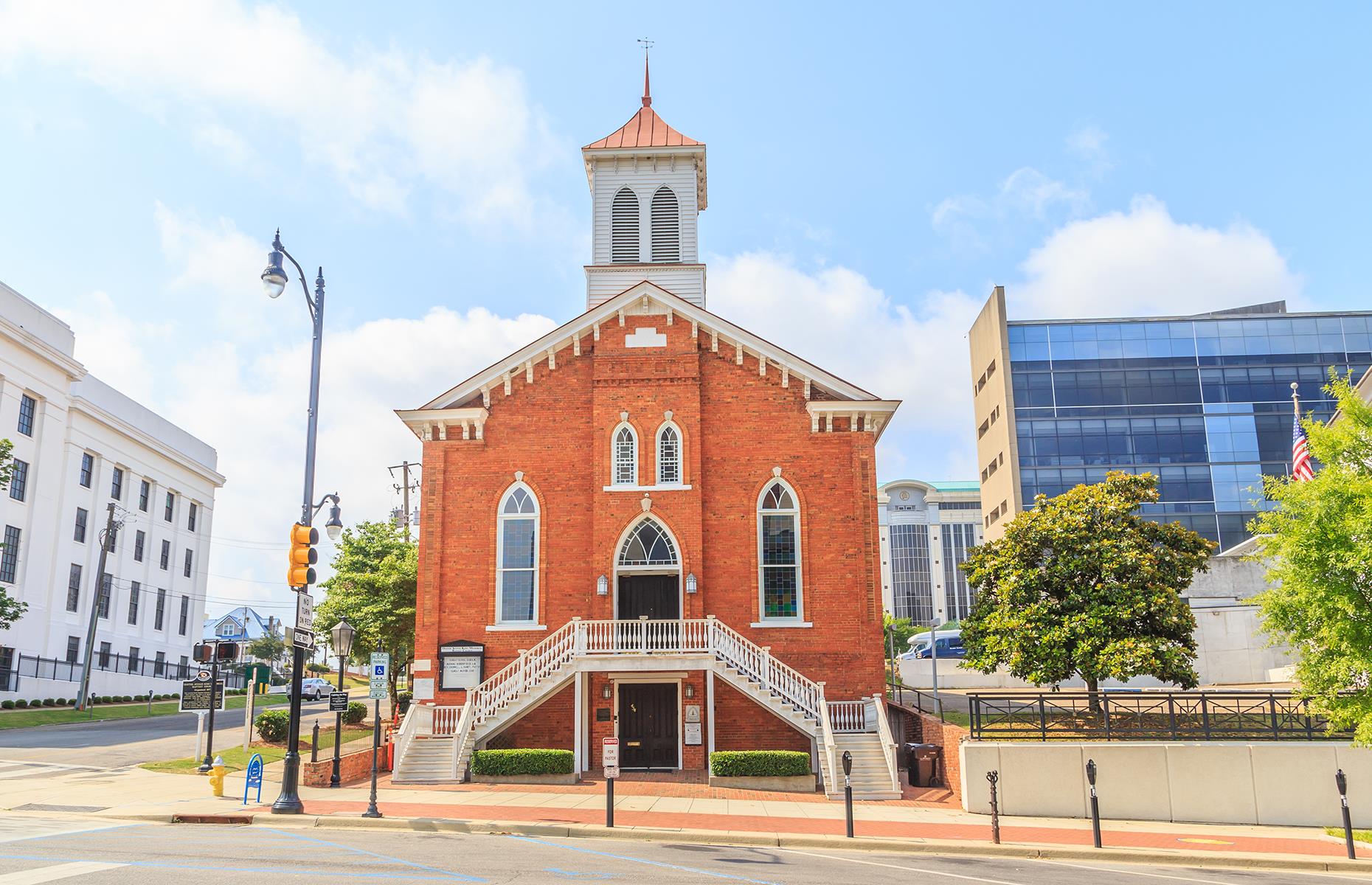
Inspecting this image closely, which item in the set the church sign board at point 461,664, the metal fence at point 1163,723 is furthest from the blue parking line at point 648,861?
the church sign board at point 461,664

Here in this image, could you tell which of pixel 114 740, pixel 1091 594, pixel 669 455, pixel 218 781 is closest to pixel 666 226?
pixel 669 455

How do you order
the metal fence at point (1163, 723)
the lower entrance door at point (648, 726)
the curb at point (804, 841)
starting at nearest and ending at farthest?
the curb at point (804, 841) < the metal fence at point (1163, 723) < the lower entrance door at point (648, 726)

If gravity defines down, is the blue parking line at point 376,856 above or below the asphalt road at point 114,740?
below

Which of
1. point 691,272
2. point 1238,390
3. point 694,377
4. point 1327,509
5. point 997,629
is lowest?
point 997,629

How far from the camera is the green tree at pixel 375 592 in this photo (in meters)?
35.5

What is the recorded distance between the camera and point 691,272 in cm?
3244

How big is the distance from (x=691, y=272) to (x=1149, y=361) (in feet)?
182

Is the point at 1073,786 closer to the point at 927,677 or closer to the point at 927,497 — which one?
the point at 927,677

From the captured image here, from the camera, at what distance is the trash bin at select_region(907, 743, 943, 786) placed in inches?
920

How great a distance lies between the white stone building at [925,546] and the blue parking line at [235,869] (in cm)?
12545

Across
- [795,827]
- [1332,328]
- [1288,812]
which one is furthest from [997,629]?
[1332,328]

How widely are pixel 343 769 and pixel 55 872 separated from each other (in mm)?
12062

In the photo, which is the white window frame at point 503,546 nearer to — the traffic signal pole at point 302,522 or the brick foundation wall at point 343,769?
the brick foundation wall at point 343,769

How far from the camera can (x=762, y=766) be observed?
22.8 meters
